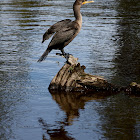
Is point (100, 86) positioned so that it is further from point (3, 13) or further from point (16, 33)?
point (3, 13)

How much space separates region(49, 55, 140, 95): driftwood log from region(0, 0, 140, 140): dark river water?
1.43 ft

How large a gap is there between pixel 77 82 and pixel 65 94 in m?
0.55

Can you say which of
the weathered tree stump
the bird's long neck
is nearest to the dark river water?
the weathered tree stump

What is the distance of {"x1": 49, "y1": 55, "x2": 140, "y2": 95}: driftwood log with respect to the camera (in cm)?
1178

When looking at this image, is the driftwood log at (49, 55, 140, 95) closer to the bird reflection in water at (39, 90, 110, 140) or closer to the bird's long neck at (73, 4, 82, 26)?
the bird reflection in water at (39, 90, 110, 140)

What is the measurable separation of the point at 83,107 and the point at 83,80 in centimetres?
153

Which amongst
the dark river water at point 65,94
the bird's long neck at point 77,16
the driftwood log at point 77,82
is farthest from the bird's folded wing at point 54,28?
the dark river water at point 65,94

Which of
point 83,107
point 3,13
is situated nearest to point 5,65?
point 83,107

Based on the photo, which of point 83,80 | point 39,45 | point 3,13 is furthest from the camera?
point 3,13

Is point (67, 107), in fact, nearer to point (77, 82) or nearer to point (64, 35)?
point (77, 82)

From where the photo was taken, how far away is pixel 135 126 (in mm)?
8844

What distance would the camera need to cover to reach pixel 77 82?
1187cm

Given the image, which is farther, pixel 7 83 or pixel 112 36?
pixel 112 36

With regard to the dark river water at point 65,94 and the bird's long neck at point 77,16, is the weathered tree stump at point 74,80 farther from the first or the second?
the bird's long neck at point 77,16
